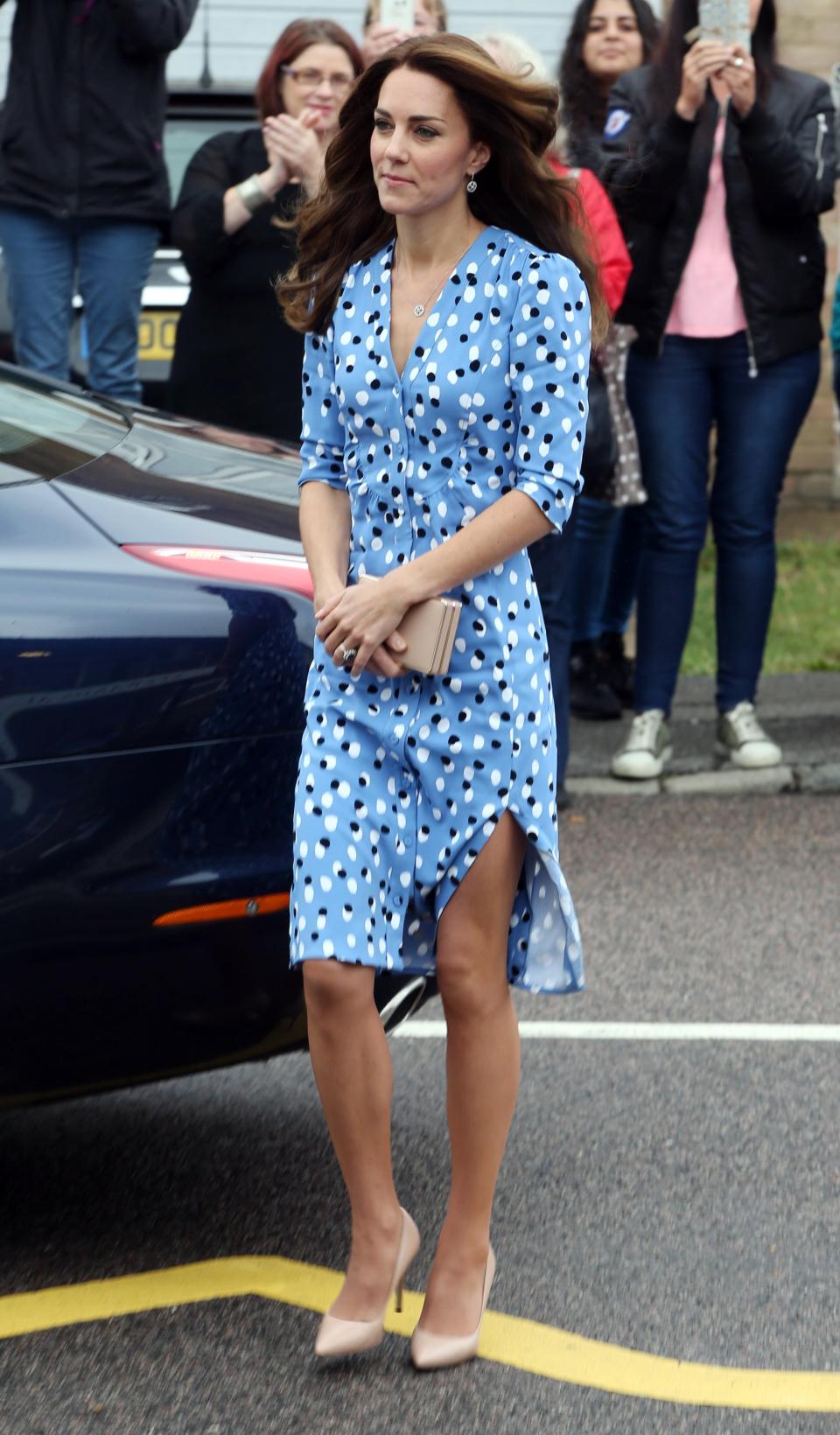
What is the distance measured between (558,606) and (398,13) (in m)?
1.63

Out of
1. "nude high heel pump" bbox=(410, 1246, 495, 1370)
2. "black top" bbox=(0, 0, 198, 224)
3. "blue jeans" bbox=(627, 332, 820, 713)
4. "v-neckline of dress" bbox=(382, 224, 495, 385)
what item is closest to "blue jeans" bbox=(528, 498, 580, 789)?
"blue jeans" bbox=(627, 332, 820, 713)

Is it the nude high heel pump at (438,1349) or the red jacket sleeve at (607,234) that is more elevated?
the red jacket sleeve at (607,234)

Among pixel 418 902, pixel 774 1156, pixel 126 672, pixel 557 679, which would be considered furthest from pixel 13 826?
pixel 557 679

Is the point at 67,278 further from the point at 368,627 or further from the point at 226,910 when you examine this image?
the point at 368,627

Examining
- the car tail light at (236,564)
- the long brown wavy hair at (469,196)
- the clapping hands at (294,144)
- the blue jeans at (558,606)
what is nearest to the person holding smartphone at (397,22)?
the clapping hands at (294,144)

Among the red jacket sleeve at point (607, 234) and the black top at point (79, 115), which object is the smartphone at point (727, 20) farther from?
the black top at point (79, 115)

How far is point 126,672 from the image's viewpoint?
3121mm

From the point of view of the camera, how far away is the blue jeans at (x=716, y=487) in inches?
245

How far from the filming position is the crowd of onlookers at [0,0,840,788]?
593cm

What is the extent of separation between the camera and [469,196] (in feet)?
10.1

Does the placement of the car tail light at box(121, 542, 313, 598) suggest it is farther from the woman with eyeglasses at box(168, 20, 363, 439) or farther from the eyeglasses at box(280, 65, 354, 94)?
the eyeglasses at box(280, 65, 354, 94)

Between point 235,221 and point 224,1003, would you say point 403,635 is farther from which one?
point 235,221

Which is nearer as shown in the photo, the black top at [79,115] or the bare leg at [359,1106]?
the bare leg at [359,1106]

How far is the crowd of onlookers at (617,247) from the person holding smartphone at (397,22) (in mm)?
11
